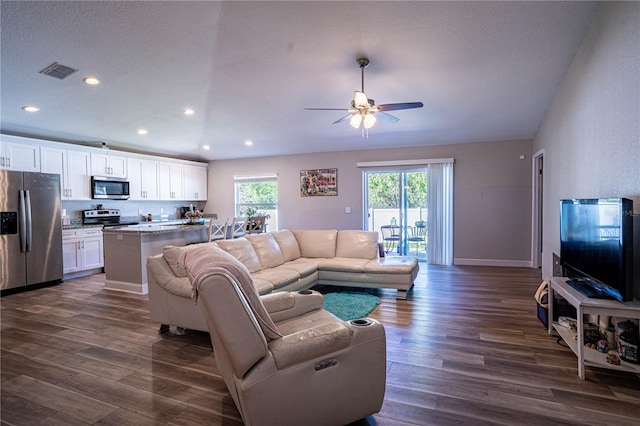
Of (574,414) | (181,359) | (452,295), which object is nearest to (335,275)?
(452,295)

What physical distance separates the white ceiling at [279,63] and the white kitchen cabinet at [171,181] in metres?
1.58

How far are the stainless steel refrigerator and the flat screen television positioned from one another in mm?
6923

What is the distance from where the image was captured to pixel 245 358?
1.52 meters

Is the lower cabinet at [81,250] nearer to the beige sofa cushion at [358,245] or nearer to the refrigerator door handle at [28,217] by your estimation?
the refrigerator door handle at [28,217]

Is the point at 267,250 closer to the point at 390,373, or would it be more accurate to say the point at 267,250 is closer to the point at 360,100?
the point at 360,100

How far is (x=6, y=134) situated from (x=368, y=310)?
6.28 meters

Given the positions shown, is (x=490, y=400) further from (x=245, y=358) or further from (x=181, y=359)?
(x=181, y=359)

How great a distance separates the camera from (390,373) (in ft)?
7.97

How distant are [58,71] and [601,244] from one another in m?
5.50

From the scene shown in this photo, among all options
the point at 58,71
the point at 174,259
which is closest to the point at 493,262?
the point at 174,259

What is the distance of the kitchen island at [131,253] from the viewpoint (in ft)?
15.6

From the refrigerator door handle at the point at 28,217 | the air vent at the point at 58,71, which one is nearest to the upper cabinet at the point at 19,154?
the refrigerator door handle at the point at 28,217

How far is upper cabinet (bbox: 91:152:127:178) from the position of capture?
20.7 ft

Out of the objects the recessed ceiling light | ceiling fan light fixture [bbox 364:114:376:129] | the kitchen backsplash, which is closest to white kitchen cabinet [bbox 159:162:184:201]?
the kitchen backsplash
